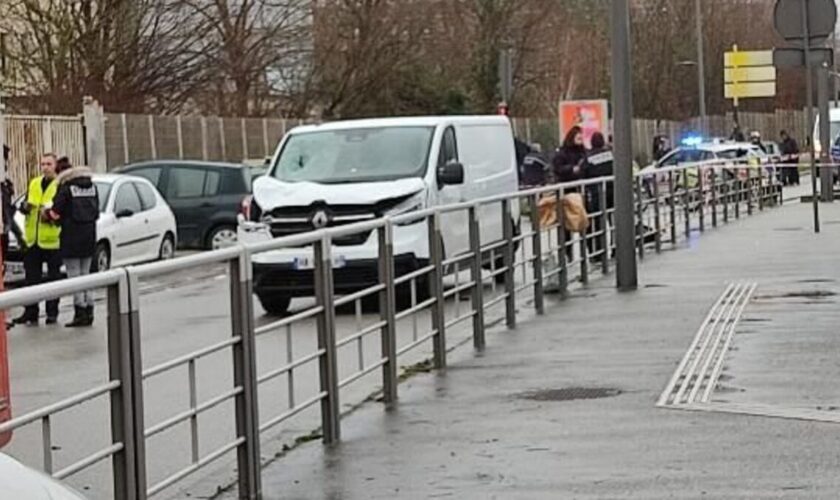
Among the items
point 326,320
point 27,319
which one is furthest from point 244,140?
point 27,319

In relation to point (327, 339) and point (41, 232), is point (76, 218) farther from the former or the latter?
point (327, 339)

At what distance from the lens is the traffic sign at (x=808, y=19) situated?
78.6 feet

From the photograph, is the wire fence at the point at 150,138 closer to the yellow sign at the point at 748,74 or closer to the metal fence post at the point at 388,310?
the yellow sign at the point at 748,74

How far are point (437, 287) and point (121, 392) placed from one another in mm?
5849

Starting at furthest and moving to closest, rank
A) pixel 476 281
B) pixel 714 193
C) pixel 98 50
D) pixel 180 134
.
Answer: pixel 180 134 → pixel 98 50 → pixel 714 193 → pixel 476 281

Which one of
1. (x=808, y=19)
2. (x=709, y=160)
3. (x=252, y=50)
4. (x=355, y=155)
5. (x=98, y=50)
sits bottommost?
(x=709, y=160)

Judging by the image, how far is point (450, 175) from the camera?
19484mm

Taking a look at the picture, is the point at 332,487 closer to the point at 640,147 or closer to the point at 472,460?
the point at 472,460

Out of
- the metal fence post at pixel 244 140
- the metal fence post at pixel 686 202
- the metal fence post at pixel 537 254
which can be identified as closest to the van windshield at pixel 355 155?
the metal fence post at pixel 537 254

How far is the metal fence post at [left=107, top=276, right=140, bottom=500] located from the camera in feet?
22.5

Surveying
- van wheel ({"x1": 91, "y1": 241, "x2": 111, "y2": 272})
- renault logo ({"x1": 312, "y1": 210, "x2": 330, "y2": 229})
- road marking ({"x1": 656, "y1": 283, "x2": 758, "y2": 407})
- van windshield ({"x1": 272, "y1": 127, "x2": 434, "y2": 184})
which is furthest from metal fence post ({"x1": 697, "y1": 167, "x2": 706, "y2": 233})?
road marking ({"x1": 656, "y1": 283, "x2": 758, "y2": 407})

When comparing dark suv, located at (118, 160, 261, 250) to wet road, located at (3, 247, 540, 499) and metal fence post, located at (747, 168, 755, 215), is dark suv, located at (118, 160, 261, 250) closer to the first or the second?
metal fence post, located at (747, 168, 755, 215)

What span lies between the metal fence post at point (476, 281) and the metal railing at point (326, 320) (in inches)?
0.6

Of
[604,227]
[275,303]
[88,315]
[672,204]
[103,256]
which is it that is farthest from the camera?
[672,204]
